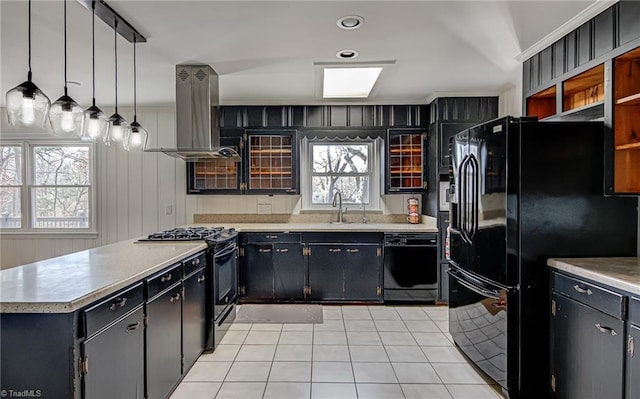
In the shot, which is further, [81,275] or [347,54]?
[347,54]

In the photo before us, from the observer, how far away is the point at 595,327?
1.94 m

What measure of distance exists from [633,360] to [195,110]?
11.6ft

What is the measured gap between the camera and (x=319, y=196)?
5070 millimetres

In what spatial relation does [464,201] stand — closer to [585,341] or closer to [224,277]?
[585,341]

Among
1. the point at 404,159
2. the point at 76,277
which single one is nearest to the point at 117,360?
the point at 76,277

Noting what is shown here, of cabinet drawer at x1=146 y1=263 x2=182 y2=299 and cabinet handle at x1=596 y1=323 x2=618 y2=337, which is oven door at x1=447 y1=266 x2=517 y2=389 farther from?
cabinet drawer at x1=146 y1=263 x2=182 y2=299

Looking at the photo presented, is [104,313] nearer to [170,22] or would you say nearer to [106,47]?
[170,22]

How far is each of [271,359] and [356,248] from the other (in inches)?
68.6

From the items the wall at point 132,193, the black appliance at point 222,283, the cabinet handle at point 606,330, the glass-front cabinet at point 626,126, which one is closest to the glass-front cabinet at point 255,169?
the wall at point 132,193

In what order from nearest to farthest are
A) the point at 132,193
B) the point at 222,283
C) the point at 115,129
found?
the point at 115,129, the point at 222,283, the point at 132,193

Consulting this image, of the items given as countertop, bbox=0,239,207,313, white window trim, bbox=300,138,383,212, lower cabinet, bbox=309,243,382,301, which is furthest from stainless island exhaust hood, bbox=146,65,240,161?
lower cabinet, bbox=309,243,382,301

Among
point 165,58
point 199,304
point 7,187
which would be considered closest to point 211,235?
point 199,304

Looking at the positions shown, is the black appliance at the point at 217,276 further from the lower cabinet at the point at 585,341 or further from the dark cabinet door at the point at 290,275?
the lower cabinet at the point at 585,341

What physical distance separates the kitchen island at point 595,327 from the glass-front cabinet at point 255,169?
3.16m
